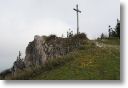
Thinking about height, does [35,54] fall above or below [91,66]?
above

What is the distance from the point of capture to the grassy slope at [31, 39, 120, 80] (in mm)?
6969

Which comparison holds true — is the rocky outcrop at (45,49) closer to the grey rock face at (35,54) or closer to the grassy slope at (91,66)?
the grey rock face at (35,54)

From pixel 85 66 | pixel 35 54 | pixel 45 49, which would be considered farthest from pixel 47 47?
pixel 85 66

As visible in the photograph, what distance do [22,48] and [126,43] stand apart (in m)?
1.18

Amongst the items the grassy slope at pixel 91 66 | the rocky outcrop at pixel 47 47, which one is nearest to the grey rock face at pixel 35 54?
the rocky outcrop at pixel 47 47

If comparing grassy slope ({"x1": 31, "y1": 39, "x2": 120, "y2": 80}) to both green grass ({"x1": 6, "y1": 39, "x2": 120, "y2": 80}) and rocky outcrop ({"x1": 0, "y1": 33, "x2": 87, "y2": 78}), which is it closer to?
green grass ({"x1": 6, "y1": 39, "x2": 120, "y2": 80})

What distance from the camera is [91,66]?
23.1 feet

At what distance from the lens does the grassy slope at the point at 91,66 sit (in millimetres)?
6969

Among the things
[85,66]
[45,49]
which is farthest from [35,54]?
[85,66]

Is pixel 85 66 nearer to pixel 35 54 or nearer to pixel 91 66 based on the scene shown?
pixel 91 66

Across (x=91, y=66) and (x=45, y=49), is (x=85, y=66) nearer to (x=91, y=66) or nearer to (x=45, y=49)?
(x=91, y=66)

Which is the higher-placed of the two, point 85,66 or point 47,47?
point 47,47

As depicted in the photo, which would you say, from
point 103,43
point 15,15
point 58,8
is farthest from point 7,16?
point 103,43

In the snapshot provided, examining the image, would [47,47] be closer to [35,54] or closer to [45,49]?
[45,49]
